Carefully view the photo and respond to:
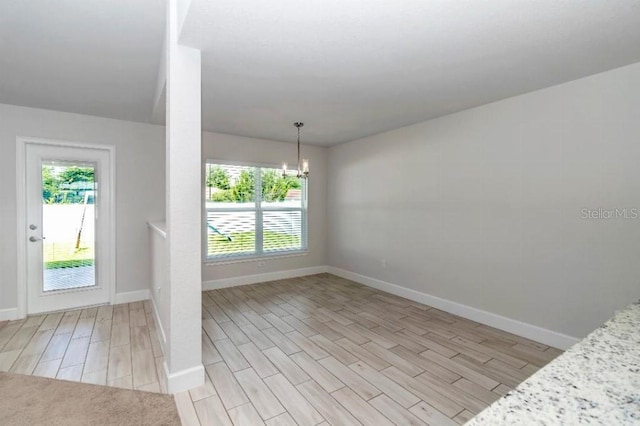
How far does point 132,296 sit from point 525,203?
202 inches

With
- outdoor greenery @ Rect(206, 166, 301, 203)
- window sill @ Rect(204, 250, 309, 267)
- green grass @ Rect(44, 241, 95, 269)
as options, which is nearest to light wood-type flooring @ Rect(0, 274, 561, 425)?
green grass @ Rect(44, 241, 95, 269)

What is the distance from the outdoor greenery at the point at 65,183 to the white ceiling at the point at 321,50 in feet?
2.67

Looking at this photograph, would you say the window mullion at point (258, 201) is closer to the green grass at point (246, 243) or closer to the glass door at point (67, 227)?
the green grass at point (246, 243)

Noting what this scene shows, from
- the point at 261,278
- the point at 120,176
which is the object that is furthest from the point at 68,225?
the point at 261,278

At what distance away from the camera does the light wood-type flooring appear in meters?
2.03

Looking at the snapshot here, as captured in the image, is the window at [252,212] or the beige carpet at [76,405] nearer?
the beige carpet at [76,405]

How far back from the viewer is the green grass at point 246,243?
4.82 m

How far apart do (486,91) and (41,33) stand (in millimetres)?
3858

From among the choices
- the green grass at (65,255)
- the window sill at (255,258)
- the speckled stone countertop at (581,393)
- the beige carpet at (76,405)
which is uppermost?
the speckled stone countertop at (581,393)

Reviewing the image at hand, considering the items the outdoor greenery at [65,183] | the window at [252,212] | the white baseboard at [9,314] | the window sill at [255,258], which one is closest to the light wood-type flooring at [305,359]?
the white baseboard at [9,314]

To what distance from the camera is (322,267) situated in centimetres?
592

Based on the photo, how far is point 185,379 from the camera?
218 cm

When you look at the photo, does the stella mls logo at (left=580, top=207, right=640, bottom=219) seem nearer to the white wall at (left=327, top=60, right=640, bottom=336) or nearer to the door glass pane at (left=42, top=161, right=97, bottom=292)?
the white wall at (left=327, top=60, right=640, bottom=336)

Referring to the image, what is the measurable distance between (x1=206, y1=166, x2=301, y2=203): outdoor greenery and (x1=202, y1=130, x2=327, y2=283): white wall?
22cm
